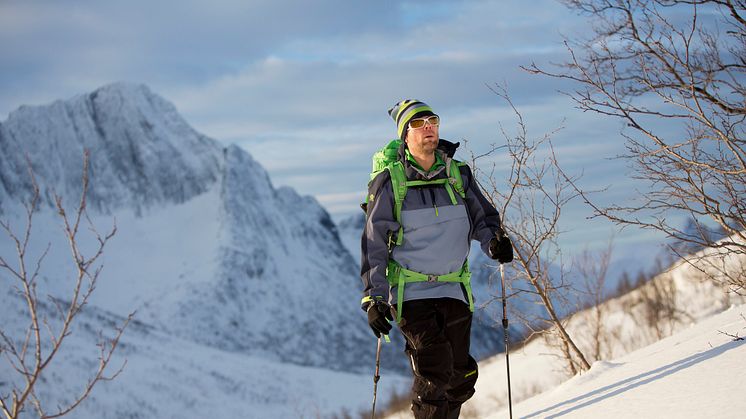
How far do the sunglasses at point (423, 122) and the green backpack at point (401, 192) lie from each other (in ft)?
0.55

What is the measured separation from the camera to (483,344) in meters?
145

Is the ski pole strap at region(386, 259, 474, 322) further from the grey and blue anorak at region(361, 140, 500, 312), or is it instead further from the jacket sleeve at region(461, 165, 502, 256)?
the jacket sleeve at region(461, 165, 502, 256)

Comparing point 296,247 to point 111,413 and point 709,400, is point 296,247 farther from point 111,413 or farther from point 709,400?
point 709,400

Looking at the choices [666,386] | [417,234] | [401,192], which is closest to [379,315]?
[417,234]

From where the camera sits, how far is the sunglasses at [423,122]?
433 centimetres

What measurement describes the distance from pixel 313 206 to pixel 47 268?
261 feet

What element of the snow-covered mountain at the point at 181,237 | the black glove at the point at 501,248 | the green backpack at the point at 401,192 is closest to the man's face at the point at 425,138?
the green backpack at the point at 401,192

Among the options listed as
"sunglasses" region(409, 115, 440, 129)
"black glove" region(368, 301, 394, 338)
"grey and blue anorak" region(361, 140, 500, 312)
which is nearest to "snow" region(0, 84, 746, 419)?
"grey and blue anorak" region(361, 140, 500, 312)

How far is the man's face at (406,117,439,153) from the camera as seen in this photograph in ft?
14.1

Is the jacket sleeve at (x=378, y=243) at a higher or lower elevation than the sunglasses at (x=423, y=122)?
lower

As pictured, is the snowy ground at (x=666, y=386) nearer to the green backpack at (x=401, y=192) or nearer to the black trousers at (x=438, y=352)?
the black trousers at (x=438, y=352)

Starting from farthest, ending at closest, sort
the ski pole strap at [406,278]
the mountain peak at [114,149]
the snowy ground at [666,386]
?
the mountain peak at [114,149], the ski pole strap at [406,278], the snowy ground at [666,386]

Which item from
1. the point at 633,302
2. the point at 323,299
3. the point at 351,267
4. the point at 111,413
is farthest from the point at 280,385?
the point at 351,267

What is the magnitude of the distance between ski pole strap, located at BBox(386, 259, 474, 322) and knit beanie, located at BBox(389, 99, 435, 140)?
0.83m
